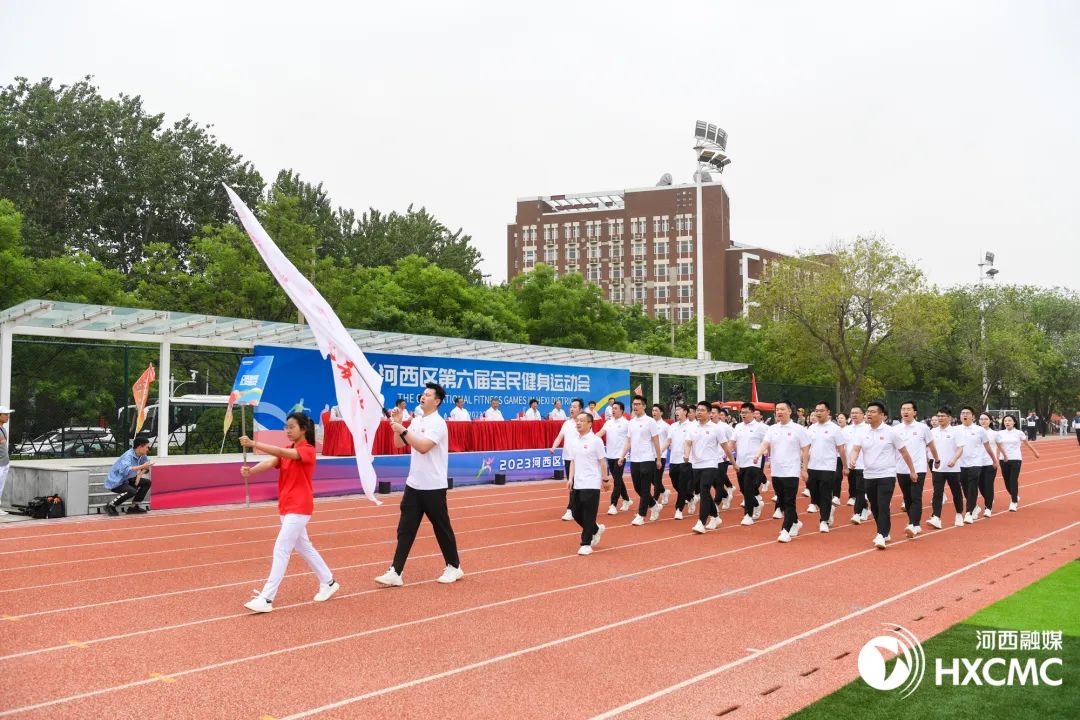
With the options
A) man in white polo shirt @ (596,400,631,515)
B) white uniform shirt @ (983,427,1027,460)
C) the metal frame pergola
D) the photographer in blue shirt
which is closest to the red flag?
the photographer in blue shirt

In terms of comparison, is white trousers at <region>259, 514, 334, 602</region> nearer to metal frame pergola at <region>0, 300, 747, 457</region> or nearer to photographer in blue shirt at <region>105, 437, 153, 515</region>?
photographer in blue shirt at <region>105, 437, 153, 515</region>

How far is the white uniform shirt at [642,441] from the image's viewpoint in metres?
14.4

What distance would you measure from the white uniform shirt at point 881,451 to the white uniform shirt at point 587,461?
371cm

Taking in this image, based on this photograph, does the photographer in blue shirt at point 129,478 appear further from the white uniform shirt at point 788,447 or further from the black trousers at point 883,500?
the black trousers at point 883,500

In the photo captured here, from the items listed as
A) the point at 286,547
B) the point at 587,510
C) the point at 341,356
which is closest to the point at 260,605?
the point at 286,547

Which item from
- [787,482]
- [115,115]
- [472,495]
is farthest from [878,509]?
[115,115]

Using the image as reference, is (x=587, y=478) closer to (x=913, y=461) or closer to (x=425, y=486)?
(x=425, y=486)

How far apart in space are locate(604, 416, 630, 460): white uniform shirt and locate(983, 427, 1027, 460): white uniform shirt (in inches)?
256

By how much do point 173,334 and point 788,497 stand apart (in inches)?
479

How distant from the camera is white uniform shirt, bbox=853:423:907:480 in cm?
1203

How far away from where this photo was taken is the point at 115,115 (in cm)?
4172

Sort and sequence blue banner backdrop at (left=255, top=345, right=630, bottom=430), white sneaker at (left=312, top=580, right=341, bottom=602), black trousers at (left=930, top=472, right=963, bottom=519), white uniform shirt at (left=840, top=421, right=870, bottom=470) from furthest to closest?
blue banner backdrop at (left=255, top=345, right=630, bottom=430)
black trousers at (left=930, top=472, right=963, bottom=519)
white uniform shirt at (left=840, top=421, right=870, bottom=470)
white sneaker at (left=312, top=580, right=341, bottom=602)

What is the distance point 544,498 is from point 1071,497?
1097 cm

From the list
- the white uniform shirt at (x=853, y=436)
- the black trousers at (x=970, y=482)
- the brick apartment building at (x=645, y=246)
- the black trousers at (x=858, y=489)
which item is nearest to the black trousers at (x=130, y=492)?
the white uniform shirt at (x=853, y=436)
